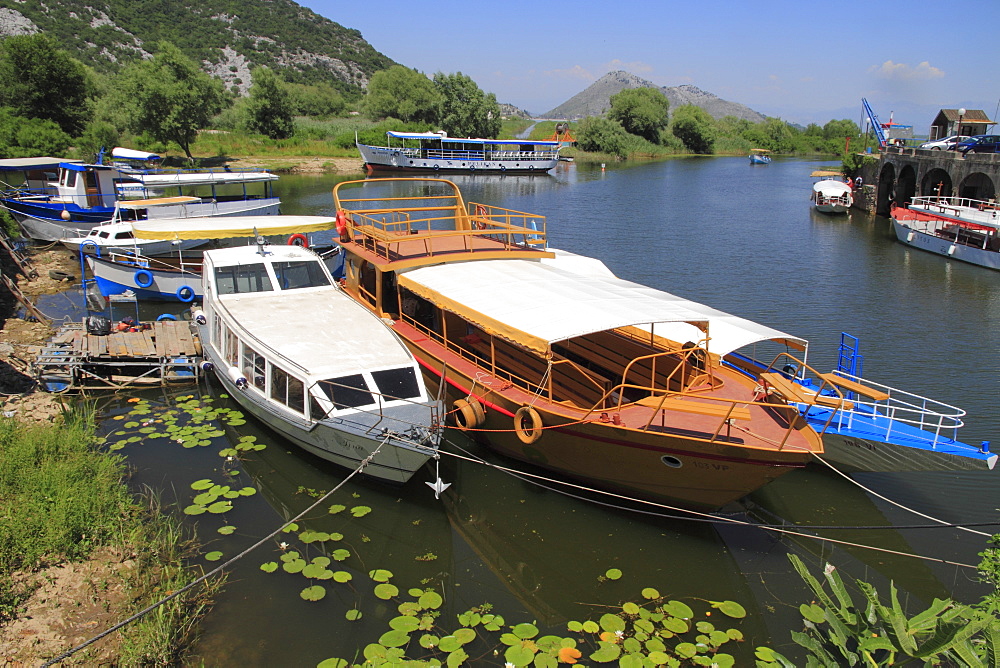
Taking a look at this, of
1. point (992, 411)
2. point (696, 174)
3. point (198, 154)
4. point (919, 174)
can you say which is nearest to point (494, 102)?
point (696, 174)

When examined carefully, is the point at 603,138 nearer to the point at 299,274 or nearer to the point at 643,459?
the point at 299,274

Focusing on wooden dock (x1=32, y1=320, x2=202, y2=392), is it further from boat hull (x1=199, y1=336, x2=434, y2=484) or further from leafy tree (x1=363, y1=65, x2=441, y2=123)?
leafy tree (x1=363, y1=65, x2=441, y2=123)

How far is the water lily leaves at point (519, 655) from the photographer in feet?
27.8

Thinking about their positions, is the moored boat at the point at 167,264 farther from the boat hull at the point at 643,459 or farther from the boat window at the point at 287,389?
the boat hull at the point at 643,459

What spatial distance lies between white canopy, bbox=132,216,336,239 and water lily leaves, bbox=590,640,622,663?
56.9 feet

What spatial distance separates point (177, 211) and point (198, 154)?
44431 millimetres

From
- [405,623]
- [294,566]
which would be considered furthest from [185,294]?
[405,623]

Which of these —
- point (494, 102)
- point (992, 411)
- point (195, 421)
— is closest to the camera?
point (195, 421)

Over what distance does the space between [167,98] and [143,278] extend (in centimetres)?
4805

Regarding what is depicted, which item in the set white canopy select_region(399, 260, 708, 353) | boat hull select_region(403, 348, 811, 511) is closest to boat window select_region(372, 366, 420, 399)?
boat hull select_region(403, 348, 811, 511)

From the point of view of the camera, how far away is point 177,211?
A: 31656 millimetres

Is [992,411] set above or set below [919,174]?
below

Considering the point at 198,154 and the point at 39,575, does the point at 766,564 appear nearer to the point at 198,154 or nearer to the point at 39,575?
the point at 39,575

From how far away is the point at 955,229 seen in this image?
35.0m
